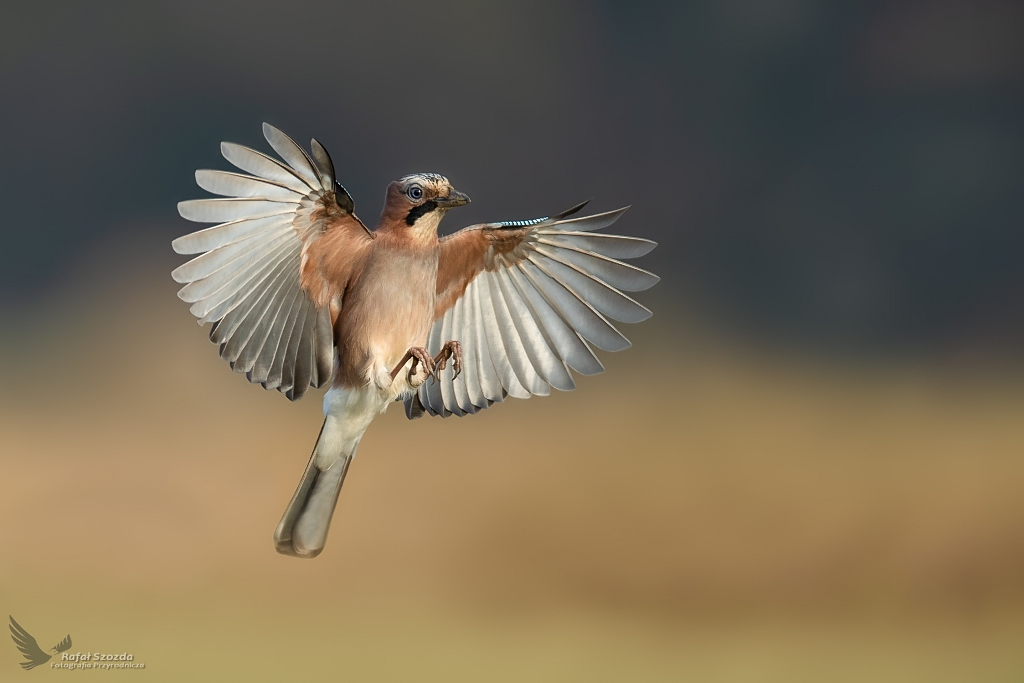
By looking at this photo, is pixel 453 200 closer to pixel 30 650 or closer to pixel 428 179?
pixel 428 179

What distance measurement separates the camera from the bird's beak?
98cm

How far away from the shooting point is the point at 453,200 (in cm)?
98

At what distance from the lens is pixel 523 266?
4.01ft

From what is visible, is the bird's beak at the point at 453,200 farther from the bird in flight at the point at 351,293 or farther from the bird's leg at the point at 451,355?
the bird's leg at the point at 451,355

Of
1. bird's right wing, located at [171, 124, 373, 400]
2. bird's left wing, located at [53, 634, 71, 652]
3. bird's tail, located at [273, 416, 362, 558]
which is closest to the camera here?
bird's right wing, located at [171, 124, 373, 400]

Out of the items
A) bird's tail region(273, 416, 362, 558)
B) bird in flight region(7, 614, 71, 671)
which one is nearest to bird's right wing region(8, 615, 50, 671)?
bird in flight region(7, 614, 71, 671)

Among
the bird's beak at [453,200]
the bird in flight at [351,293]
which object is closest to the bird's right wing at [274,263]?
the bird in flight at [351,293]

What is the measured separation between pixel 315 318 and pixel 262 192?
16 centimetres

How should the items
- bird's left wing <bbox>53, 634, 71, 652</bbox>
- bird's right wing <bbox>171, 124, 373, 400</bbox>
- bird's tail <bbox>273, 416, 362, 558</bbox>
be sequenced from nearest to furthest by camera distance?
bird's right wing <bbox>171, 124, 373, 400</bbox> → bird's tail <bbox>273, 416, 362, 558</bbox> → bird's left wing <bbox>53, 634, 71, 652</bbox>

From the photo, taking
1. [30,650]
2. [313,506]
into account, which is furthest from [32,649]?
[313,506]

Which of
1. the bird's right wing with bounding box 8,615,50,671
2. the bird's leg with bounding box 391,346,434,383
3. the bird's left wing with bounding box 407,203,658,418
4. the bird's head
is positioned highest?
the bird's head

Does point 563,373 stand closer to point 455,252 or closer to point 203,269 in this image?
point 455,252

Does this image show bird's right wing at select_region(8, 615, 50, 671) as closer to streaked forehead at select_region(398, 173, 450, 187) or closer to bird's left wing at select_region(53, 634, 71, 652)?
bird's left wing at select_region(53, 634, 71, 652)

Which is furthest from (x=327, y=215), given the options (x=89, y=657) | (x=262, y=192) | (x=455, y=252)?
(x=89, y=657)
